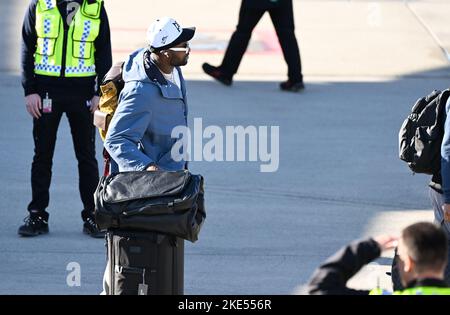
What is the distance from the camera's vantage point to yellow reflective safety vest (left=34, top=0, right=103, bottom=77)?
829cm

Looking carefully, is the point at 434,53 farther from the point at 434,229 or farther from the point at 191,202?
the point at 434,229

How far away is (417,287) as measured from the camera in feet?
14.9

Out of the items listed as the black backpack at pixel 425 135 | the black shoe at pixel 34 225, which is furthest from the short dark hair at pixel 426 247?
the black shoe at pixel 34 225

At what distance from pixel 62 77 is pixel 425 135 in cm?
288

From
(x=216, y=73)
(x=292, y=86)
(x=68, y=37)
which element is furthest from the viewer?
(x=216, y=73)

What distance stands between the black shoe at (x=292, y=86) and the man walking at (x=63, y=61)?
16.3 ft

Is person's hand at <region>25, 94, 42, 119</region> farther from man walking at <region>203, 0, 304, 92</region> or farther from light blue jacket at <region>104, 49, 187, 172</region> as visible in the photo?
man walking at <region>203, 0, 304, 92</region>

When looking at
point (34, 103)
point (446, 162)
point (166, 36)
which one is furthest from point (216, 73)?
point (446, 162)

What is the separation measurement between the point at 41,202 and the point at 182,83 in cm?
221

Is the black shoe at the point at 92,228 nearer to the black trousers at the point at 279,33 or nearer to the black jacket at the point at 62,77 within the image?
the black jacket at the point at 62,77

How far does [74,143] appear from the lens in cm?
859

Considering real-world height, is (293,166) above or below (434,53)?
below

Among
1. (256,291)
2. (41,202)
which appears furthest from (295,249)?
(41,202)

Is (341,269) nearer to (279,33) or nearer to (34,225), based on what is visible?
(34,225)
